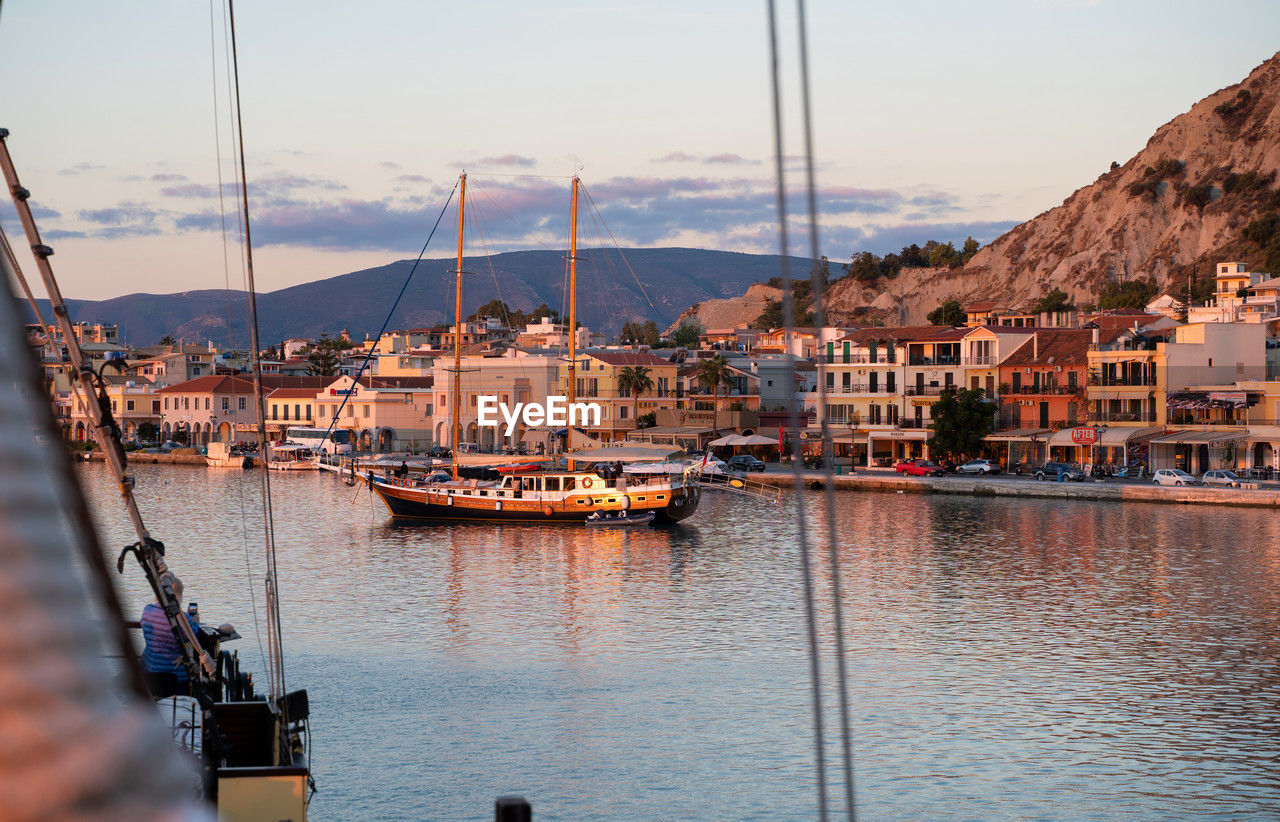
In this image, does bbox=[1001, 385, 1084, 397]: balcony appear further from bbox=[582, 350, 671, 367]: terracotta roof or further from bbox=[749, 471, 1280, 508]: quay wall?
bbox=[582, 350, 671, 367]: terracotta roof

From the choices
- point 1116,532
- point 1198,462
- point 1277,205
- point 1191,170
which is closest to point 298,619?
point 1116,532

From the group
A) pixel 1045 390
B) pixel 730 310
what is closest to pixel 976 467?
pixel 1045 390

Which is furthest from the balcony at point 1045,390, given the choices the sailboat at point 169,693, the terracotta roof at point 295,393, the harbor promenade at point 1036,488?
the sailboat at point 169,693

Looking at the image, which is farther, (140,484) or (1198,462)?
(140,484)

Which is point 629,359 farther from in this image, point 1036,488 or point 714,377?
point 1036,488

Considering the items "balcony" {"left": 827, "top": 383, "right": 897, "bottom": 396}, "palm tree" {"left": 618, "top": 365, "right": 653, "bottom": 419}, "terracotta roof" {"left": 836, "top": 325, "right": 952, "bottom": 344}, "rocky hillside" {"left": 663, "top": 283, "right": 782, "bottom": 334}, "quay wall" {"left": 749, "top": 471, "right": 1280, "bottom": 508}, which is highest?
"rocky hillside" {"left": 663, "top": 283, "right": 782, "bottom": 334}

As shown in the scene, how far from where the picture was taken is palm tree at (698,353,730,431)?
7312 centimetres

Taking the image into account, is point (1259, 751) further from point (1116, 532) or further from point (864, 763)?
point (1116, 532)

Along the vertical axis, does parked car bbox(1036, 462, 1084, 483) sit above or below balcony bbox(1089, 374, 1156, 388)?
below

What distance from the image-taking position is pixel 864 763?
15.2m

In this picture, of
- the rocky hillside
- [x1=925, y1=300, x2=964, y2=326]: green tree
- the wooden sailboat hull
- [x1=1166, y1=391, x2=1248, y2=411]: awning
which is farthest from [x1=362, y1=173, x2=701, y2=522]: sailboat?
the rocky hillside

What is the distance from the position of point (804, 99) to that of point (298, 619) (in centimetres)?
2342

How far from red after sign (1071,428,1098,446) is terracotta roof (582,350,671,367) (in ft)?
85.0

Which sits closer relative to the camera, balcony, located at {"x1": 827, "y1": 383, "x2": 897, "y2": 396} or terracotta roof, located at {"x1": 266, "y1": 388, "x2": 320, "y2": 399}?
balcony, located at {"x1": 827, "y1": 383, "x2": 897, "y2": 396}
